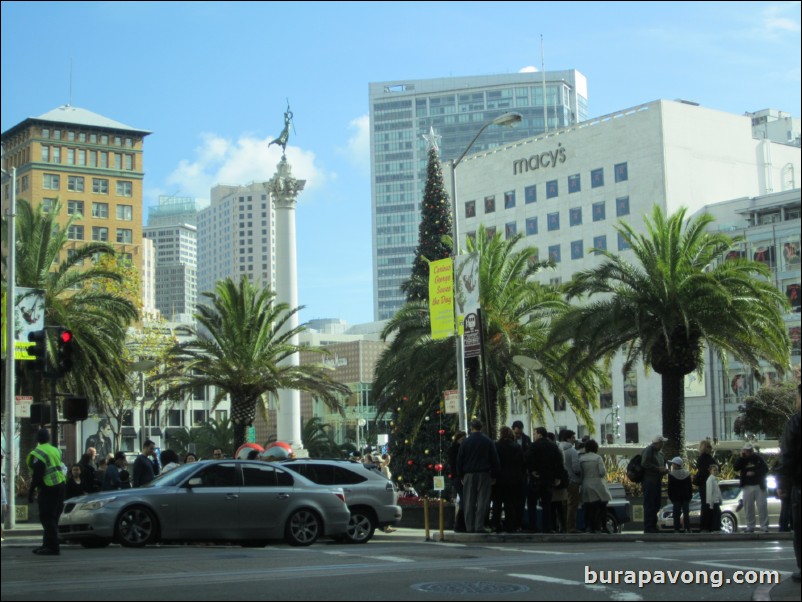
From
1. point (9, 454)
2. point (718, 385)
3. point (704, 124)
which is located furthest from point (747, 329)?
point (704, 124)

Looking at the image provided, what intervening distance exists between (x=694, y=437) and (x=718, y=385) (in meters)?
4.46

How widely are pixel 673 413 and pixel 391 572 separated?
21847 mm

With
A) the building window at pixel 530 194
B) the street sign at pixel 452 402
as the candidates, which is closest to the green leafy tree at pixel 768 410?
the building window at pixel 530 194

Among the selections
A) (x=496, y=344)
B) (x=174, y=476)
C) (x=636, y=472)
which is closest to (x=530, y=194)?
(x=496, y=344)

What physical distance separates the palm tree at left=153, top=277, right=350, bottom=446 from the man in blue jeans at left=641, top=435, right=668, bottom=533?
64.7ft

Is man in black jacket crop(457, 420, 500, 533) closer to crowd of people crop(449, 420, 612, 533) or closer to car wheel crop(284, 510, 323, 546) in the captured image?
crowd of people crop(449, 420, 612, 533)

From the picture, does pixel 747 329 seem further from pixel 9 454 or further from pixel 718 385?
pixel 718 385

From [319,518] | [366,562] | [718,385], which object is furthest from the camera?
[718,385]

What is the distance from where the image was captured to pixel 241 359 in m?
39.9

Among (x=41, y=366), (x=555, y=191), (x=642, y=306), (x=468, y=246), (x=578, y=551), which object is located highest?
(x=555, y=191)

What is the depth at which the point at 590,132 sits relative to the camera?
325 feet

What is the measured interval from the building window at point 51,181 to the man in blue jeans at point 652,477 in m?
112

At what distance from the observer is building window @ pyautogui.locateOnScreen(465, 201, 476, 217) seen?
4304 inches

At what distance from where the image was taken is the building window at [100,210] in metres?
127
